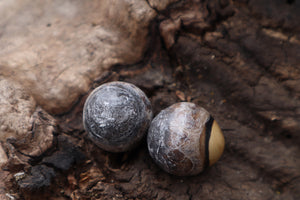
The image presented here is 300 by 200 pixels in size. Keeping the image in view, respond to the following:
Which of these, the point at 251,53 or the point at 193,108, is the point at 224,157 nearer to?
the point at 193,108

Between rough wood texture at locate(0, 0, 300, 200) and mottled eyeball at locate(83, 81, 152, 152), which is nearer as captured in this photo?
mottled eyeball at locate(83, 81, 152, 152)

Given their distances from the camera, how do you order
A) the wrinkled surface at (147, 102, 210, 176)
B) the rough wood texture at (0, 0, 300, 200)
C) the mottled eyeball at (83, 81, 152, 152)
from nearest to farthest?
1. the wrinkled surface at (147, 102, 210, 176)
2. the mottled eyeball at (83, 81, 152, 152)
3. the rough wood texture at (0, 0, 300, 200)

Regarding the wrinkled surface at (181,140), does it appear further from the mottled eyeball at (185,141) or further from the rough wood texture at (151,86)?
the rough wood texture at (151,86)

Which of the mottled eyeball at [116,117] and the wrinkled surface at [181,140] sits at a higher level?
the mottled eyeball at [116,117]

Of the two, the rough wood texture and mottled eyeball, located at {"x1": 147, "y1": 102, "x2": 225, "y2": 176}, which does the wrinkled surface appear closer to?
mottled eyeball, located at {"x1": 147, "y1": 102, "x2": 225, "y2": 176}

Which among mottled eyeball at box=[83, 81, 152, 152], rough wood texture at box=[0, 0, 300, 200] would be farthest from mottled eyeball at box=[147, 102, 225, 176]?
rough wood texture at box=[0, 0, 300, 200]

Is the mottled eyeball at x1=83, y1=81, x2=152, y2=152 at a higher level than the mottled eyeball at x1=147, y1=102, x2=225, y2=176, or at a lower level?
higher

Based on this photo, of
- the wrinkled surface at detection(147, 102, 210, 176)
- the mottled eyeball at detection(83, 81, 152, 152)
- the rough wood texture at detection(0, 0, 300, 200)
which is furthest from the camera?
the rough wood texture at detection(0, 0, 300, 200)

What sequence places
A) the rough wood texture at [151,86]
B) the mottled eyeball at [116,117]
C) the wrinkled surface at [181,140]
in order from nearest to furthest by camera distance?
the wrinkled surface at [181,140] → the mottled eyeball at [116,117] → the rough wood texture at [151,86]

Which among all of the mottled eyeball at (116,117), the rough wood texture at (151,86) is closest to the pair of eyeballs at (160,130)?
the mottled eyeball at (116,117)
